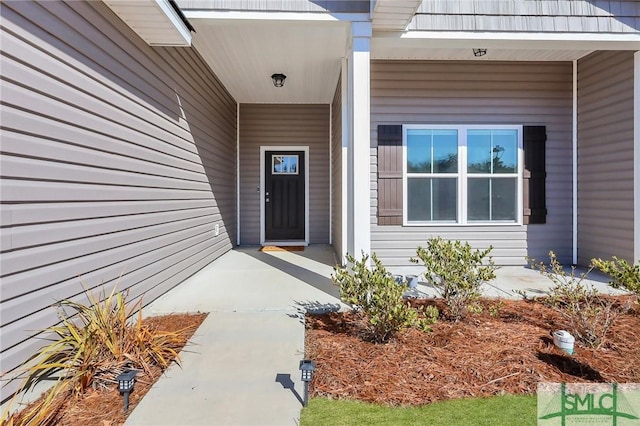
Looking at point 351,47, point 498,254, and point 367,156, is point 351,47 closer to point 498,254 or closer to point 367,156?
point 367,156

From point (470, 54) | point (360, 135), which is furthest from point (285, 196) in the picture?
point (470, 54)

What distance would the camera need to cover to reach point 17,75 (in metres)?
1.75

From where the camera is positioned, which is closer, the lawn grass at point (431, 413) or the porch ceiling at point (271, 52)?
the lawn grass at point (431, 413)

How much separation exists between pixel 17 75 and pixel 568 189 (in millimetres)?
5989

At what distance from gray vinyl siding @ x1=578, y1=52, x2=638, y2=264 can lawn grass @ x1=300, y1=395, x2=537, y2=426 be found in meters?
3.42

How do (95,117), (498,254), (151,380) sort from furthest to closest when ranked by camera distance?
(498,254), (95,117), (151,380)

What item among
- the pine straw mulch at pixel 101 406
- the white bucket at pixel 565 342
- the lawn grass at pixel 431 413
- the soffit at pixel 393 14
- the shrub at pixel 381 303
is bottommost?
the lawn grass at pixel 431 413

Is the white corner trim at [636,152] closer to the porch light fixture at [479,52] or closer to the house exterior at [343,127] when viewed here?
the house exterior at [343,127]

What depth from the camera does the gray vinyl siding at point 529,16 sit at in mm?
3535

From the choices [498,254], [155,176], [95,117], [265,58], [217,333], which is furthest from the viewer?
[498,254]

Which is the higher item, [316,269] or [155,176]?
[155,176]

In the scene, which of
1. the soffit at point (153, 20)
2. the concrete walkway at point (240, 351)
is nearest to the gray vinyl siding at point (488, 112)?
the concrete walkway at point (240, 351)

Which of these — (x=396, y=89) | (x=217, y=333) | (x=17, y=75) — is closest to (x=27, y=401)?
(x=217, y=333)

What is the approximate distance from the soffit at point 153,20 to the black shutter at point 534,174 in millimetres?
4550
